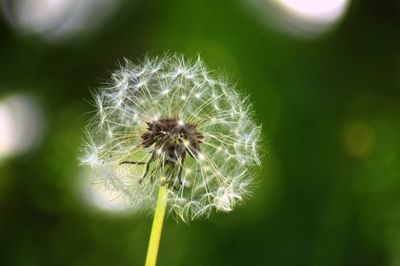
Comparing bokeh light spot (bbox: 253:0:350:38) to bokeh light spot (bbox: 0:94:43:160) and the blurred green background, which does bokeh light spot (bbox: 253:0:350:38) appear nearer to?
the blurred green background

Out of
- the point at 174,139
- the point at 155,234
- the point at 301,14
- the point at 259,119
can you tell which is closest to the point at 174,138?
the point at 174,139

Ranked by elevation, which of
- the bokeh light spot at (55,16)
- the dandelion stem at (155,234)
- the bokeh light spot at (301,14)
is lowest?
the dandelion stem at (155,234)

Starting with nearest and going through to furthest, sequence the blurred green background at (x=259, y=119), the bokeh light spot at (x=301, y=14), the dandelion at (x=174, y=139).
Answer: the dandelion at (x=174, y=139), the blurred green background at (x=259, y=119), the bokeh light spot at (x=301, y=14)

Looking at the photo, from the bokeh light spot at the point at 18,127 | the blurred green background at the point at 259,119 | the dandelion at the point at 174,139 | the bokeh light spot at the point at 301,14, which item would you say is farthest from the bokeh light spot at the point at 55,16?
the dandelion at the point at 174,139

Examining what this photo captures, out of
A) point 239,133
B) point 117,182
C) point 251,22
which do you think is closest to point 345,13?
point 251,22

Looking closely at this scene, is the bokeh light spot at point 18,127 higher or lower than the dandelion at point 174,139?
higher

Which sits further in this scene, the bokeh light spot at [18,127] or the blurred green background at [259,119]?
the bokeh light spot at [18,127]

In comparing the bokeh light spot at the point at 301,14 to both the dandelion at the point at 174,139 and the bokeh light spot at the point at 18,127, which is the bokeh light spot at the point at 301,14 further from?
the dandelion at the point at 174,139

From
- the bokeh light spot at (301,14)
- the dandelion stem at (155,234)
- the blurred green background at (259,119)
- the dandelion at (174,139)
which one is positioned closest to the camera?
the dandelion stem at (155,234)

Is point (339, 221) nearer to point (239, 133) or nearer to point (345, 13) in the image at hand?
point (345, 13)
